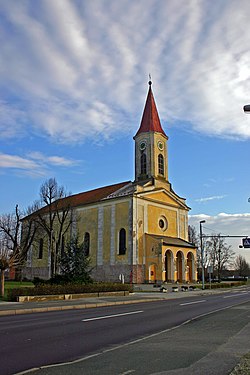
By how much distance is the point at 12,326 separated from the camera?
11.7 metres

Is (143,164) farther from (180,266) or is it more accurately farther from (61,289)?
(61,289)

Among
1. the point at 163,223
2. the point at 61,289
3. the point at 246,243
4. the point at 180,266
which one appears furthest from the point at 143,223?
the point at 61,289

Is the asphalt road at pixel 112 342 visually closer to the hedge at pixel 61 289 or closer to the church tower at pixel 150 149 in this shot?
the hedge at pixel 61 289

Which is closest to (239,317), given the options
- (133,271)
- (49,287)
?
A: (49,287)

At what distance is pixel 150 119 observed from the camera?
57406mm

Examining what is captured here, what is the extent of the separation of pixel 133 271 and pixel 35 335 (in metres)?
38.0

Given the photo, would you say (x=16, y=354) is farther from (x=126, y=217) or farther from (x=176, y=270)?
(x=176, y=270)

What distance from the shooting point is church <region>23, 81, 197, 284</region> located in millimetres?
48094

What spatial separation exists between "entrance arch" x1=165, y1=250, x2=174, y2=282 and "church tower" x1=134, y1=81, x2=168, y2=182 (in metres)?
10.9

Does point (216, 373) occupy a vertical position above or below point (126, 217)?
below

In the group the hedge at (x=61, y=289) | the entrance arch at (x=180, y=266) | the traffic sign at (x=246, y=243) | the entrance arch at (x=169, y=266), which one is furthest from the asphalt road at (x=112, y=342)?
the entrance arch at (x=180, y=266)

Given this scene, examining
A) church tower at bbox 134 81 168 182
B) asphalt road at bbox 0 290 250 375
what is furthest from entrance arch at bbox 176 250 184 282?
asphalt road at bbox 0 290 250 375

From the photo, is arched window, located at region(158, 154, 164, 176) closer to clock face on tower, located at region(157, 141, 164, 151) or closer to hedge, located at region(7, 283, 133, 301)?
clock face on tower, located at region(157, 141, 164, 151)

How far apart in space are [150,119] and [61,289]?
123ft
